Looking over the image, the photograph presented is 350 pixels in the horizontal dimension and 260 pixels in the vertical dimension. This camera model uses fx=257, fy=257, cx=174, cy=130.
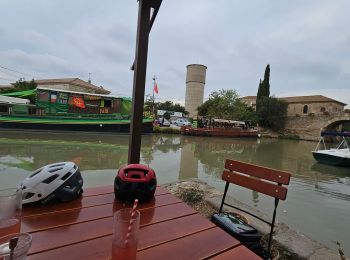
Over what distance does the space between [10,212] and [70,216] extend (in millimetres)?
320

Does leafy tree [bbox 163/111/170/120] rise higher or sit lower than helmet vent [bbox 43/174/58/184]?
higher

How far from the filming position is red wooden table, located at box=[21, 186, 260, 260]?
101cm

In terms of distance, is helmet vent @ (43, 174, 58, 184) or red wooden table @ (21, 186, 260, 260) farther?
helmet vent @ (43, 174, 58, 184)

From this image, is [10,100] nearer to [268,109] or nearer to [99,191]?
[99,191]

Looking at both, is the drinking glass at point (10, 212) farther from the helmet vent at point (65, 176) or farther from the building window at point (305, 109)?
the building window at point (305, 109)

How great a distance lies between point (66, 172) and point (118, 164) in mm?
6022

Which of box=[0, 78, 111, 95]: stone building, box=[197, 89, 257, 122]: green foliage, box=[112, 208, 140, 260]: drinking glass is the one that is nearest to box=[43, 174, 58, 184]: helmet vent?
box=[112, 208, 140, 260]: drinking glass

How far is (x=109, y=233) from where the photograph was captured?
3.80ft

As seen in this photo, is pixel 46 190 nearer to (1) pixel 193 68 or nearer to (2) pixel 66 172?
(2) pixel 66 172

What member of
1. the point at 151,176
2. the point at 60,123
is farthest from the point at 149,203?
the point at 60,123

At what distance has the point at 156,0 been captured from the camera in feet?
8.13

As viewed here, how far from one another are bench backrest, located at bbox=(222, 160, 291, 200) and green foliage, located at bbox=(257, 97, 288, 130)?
32455mm

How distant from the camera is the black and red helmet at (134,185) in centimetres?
158

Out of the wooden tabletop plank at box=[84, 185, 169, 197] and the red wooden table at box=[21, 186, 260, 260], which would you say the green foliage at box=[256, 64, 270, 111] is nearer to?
the wooden tabletop plank at box=[84, 185, 169, 197]
